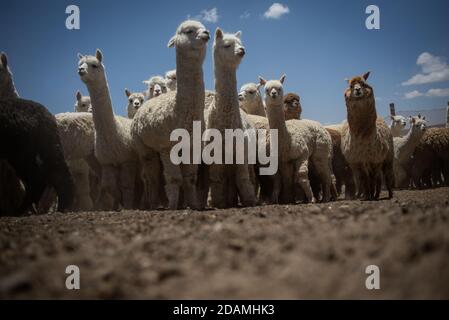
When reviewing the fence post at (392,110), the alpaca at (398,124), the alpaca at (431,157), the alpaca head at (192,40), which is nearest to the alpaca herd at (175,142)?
the alpaca head at (192,40)

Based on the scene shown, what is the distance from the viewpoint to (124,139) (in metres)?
7.75

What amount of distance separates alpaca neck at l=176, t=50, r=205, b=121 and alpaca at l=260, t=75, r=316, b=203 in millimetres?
1998

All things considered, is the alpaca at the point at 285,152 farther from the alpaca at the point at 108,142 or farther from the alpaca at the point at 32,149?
the alpaca at the point at 32,149

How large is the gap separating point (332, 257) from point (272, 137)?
5776 millimetres

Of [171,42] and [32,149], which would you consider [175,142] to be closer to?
[171,42]

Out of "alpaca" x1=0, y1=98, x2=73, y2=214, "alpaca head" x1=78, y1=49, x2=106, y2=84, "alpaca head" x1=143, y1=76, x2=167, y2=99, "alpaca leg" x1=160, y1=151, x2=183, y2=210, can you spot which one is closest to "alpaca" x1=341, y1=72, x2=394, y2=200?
"alpaca leg" x1=160, y1=151, x2=183, y2=210

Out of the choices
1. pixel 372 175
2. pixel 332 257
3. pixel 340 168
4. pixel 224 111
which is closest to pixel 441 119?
pixel 340 168

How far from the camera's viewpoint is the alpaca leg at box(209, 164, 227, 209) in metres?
6.68

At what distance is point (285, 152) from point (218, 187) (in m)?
1.88

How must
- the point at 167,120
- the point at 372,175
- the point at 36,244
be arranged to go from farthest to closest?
the point at 372,175
the point at 167,120
the point at 36,244

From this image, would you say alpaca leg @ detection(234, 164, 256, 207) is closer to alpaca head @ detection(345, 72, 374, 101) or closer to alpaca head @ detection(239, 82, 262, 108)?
alpaca head @ detection(345, 72, 374, 101)
